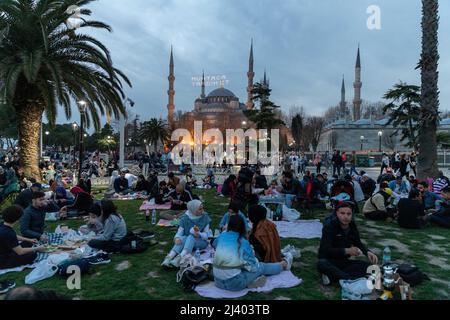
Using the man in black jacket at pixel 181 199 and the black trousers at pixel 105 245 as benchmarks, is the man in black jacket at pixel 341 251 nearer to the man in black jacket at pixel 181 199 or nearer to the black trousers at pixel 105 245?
the black trousers at pixel 105 245

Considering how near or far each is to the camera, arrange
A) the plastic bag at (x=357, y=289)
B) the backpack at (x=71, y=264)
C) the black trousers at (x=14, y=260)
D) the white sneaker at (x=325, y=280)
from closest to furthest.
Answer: the plastic bag at (x=357, y=289)
the white sneaker at (x=325, y=280)
the backpack at (x=71, y=264)
the black trousers at (x=14, y=260)

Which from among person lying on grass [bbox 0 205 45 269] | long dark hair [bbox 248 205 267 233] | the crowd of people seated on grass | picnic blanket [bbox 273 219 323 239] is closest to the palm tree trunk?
the crowd of people seated on grass

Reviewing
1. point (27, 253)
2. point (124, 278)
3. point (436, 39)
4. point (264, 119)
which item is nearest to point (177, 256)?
point (124, 278)

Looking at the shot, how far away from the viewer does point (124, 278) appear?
4.82m

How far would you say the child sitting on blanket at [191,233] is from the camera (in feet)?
17.8

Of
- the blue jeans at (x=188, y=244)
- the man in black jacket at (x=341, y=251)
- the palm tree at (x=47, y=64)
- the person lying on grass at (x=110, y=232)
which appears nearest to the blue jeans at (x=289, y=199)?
the blue jeans at (x=188, y=244)

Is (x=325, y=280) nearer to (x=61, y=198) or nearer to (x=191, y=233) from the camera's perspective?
(x=191, y=233)

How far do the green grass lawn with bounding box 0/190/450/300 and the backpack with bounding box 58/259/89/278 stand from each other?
0.29 ft

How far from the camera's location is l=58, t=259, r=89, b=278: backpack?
16.1ft

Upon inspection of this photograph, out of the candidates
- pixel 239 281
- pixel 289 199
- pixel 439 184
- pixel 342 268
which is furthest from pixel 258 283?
pixel 439 184

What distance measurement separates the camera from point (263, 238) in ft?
16.3

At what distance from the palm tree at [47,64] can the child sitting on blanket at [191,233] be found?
839 centimetres

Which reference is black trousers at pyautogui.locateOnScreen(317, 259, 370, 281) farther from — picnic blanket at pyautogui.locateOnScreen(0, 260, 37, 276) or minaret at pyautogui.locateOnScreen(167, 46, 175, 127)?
minaret at pyautogui.locateOnScreen(167, 46, 175, 127)
